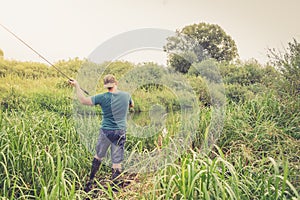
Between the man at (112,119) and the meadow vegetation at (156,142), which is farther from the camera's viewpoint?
the man at (112,119)

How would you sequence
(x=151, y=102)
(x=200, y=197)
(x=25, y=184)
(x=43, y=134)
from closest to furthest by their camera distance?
(x=200, y=197), (x=25, y=184), (x=43, y=134), (x=151, y=102)

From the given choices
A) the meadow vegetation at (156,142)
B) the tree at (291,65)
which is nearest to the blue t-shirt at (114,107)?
the meadow vegetation at (156,142)

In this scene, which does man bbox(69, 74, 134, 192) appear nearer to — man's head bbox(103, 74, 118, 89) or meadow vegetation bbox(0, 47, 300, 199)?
man's head bbox(103, 74, 118, 89)

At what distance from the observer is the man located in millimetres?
3168

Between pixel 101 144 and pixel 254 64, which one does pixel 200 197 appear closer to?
pixel 101 144

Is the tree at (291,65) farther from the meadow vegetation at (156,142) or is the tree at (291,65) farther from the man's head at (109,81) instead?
the man's head at (109,81)

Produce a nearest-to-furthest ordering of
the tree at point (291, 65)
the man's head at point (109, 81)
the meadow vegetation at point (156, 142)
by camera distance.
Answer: the meadow vegetation at point (156, 142), the man's head at point (109, 81), the tree at point (291, 65)

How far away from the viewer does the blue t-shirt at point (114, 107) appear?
10.4 ft

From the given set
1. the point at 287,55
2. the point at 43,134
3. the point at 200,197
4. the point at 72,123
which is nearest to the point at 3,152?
the point at 43,134

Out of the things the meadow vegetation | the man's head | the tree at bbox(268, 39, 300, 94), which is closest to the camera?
the meadow vegetation

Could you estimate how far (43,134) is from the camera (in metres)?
3.67

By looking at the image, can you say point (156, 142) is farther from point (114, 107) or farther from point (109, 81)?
point (109, 81)

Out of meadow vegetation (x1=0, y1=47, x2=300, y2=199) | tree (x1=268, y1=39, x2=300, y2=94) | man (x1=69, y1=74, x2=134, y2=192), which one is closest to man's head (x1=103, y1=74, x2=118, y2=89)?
man (x1=69, y1=74, x2=134, y2=192)

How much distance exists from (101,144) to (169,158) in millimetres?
693
